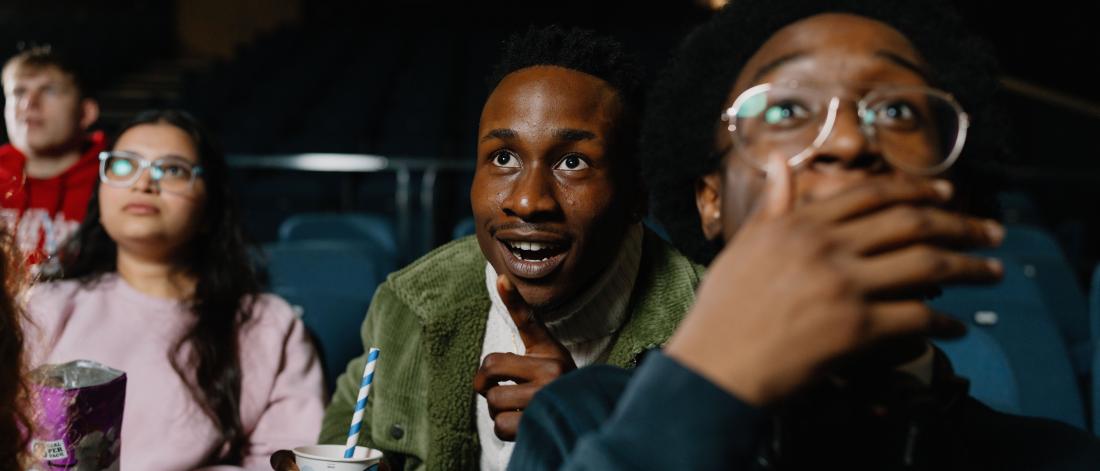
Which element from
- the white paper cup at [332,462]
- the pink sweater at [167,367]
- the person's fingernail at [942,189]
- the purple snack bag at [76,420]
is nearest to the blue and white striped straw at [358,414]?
the white paper cup at [332,462]

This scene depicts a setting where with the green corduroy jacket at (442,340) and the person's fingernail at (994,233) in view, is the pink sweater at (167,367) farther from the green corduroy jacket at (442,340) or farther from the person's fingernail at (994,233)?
the person's fingernail at (994,233)

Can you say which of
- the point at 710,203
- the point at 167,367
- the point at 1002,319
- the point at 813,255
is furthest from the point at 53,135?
the point at 813,255

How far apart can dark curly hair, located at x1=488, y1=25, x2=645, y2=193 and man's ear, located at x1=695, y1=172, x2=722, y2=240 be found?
1.23 feet

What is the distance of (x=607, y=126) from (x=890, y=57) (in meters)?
0.53

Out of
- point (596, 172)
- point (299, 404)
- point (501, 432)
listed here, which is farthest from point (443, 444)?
point (299, 404)

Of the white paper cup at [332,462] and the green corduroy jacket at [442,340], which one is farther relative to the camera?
the green corduroy jacket at [442,340]

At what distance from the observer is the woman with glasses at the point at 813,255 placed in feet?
2.01

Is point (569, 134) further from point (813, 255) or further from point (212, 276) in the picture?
point (212, 276)

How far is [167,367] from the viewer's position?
1.80 metres

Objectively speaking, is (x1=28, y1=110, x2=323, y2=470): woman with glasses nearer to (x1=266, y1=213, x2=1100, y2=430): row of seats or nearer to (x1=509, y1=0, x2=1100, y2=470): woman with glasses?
(x1=266, y1=213, x2=1100, y2=430): row of seats

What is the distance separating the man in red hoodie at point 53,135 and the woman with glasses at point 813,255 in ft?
5.17

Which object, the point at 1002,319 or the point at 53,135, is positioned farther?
the point at 53,135

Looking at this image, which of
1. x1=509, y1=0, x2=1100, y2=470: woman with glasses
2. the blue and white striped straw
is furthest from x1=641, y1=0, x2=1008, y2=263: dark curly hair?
the blue and white striped straw

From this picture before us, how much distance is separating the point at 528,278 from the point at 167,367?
2.79 ft
